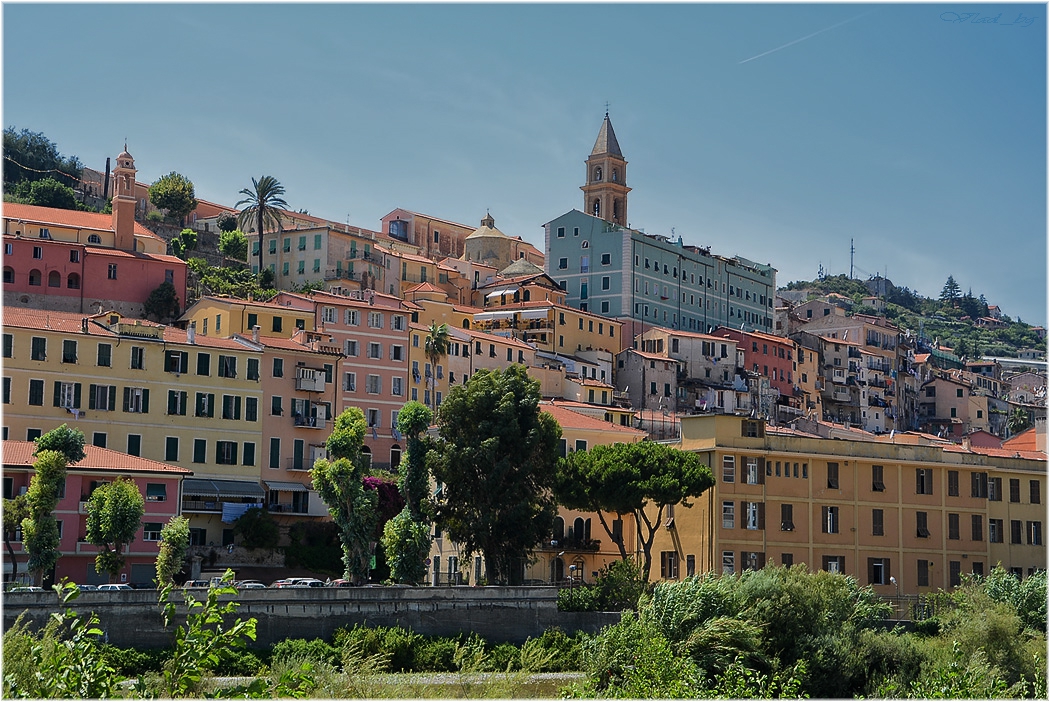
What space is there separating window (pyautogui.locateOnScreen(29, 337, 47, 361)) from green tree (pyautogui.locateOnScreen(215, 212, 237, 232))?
47.4 meters

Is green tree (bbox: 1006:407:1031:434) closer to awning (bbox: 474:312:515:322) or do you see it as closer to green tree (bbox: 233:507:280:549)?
awning (bbox: 474:312:515:322)

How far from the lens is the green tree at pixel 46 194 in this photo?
99625 millimetres

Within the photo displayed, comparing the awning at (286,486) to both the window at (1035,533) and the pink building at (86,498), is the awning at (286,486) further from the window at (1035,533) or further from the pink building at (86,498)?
the window at (1035,533)

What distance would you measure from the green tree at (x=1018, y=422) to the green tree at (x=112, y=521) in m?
78.1

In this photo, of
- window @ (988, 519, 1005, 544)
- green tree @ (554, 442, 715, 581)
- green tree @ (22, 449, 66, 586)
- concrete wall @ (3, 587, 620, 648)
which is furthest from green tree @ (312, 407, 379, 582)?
window @ (988, 519, 1005, 544)

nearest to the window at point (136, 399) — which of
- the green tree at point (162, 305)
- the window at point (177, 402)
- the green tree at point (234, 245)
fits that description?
the window at point (177, 402)

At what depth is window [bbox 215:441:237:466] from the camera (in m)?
62.8

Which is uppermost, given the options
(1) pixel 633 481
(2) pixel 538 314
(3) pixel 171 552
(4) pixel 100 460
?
(2) pixel 538 314

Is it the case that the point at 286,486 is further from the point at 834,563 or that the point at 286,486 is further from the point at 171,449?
the point at 834,563

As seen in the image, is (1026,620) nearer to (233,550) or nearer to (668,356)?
(233,550)

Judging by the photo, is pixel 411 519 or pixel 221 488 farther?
pixel 221 488

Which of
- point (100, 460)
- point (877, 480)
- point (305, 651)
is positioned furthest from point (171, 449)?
point (877, 480)

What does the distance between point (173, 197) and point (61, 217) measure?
78.2ft

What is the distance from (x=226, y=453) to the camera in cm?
6294
